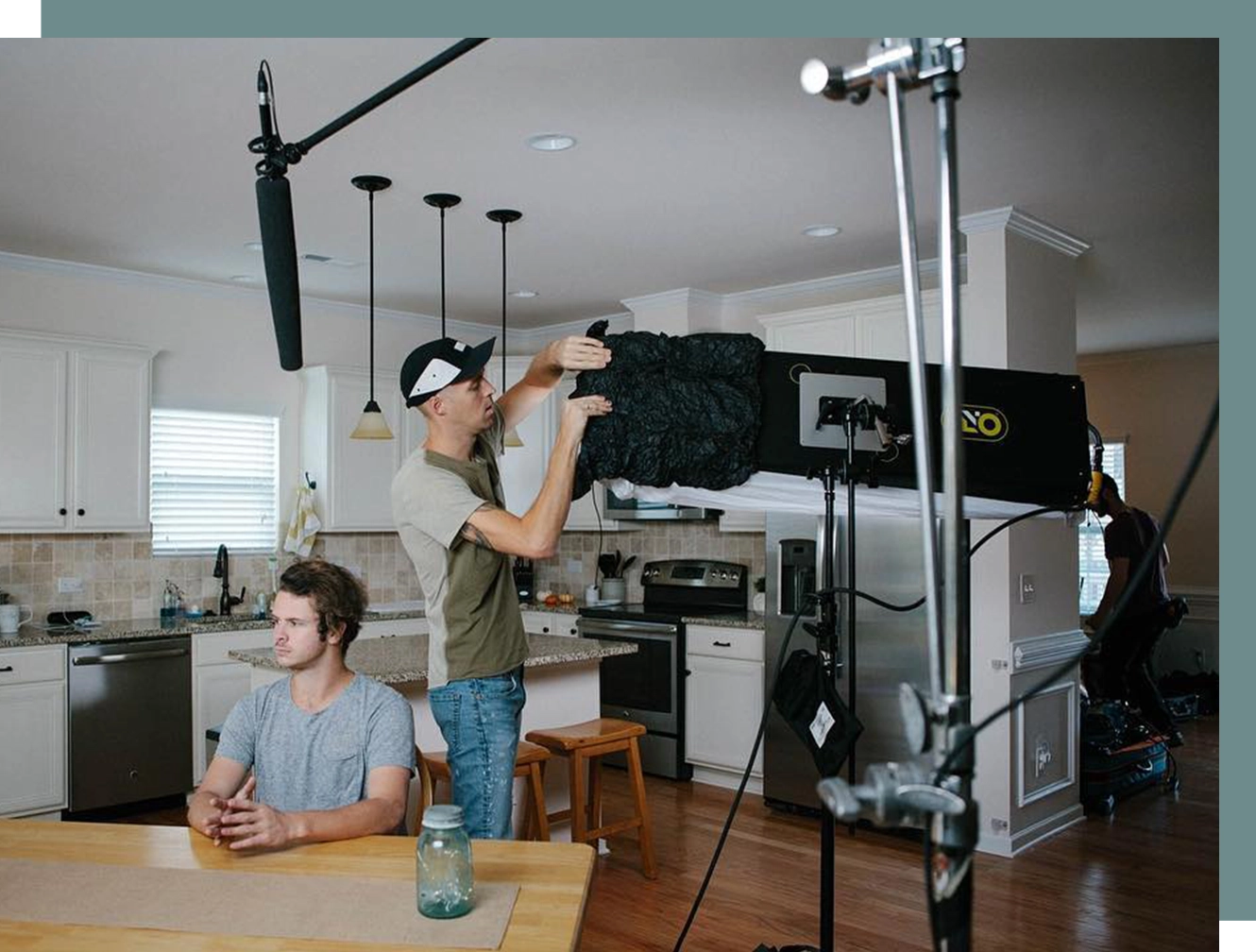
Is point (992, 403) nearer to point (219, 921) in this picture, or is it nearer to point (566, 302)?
point (219, 921)

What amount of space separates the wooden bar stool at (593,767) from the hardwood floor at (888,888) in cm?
17

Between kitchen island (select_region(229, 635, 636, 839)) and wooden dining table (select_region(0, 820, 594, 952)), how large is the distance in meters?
1.58

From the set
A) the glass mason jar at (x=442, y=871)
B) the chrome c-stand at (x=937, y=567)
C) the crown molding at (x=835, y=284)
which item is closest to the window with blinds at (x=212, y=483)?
the crown molding at (x=835, y=284)

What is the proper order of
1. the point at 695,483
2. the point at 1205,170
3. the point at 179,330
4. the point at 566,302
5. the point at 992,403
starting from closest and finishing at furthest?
the point at 695,483 → the point at 992,403 → the point at 1205,170 → the point at 179,330 → the point at 566,302

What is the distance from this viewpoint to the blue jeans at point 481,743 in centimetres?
262

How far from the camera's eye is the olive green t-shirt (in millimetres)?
2535

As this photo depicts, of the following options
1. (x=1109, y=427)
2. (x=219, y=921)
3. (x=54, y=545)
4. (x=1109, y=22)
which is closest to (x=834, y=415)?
(x=1109, y=22)

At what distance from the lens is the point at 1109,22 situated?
2.53m

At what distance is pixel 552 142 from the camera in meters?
3.61

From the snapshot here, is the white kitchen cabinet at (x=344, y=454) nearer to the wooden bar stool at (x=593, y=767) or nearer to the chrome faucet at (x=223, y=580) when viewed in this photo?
the chrome faucet at (x=223, y=580)

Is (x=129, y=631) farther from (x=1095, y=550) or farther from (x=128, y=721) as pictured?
(x=1095, y=550)

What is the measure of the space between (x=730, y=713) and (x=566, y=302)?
2437 millimetres

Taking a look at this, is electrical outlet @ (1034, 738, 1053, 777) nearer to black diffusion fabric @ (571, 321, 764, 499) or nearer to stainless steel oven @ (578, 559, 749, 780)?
stainless steel oven @ (578, 559, 749, 780)

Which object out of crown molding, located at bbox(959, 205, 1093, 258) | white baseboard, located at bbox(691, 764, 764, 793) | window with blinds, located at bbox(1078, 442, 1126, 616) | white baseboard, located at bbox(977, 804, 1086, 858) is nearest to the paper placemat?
white baseboard, located at bbox(977, 804, 1086, 858)
